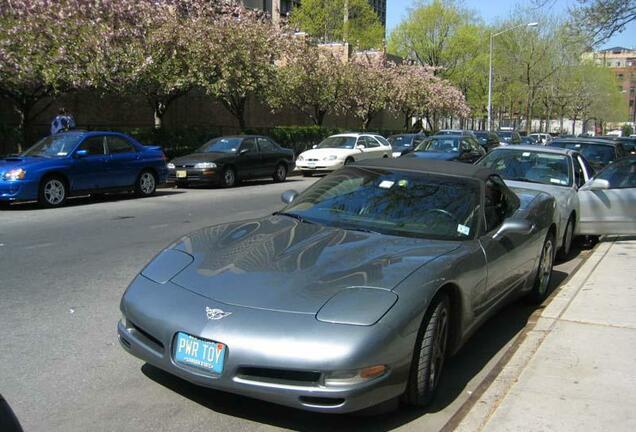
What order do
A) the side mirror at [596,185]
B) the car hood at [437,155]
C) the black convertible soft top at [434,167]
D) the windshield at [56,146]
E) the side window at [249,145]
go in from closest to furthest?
the black convertible soft top at [434,167], the side mirror at [596,185], the windshield at [56,146], the car hood at [437,155], the side window at [249,145]

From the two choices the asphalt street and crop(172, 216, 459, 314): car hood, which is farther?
the asphalt street

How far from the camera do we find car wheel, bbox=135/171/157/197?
1490cm

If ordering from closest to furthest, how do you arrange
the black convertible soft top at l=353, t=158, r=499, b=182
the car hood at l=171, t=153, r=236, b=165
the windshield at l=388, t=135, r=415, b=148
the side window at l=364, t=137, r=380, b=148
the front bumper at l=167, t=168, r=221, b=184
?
the black convertible soft top at l=353, t=158, r=499, b=182, the front bumper at l=167, t=168, r=221, b=184, the car hood at l=171, t=153, r=236, b=165, the side window at l=364, t=137, r=380, b=148, the windshield at l=388, t=135, r=415, b=148

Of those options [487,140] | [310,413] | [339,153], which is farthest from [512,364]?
[487,140]

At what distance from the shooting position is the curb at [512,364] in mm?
3584

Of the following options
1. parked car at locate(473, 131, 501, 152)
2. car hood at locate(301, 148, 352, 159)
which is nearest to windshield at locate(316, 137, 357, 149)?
car hood at locate(301, 148, 352, 159)

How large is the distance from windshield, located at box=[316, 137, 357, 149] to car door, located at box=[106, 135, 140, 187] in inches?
399

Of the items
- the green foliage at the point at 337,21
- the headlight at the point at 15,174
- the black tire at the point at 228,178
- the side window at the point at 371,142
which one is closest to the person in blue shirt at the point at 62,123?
the black tire at the point at 228,178

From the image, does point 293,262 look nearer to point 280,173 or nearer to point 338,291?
point 338,291

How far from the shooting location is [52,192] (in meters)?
12.7

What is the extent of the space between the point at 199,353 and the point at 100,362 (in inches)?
57.5

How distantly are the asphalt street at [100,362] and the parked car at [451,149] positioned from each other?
382 inches

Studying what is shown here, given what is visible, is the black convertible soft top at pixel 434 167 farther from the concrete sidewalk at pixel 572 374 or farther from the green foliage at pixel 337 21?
the green foliage at pixel 337 21

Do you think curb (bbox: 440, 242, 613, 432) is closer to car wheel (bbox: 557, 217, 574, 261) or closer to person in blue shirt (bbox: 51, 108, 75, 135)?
car wheel (bbox: 557, 217, 574, 261)
